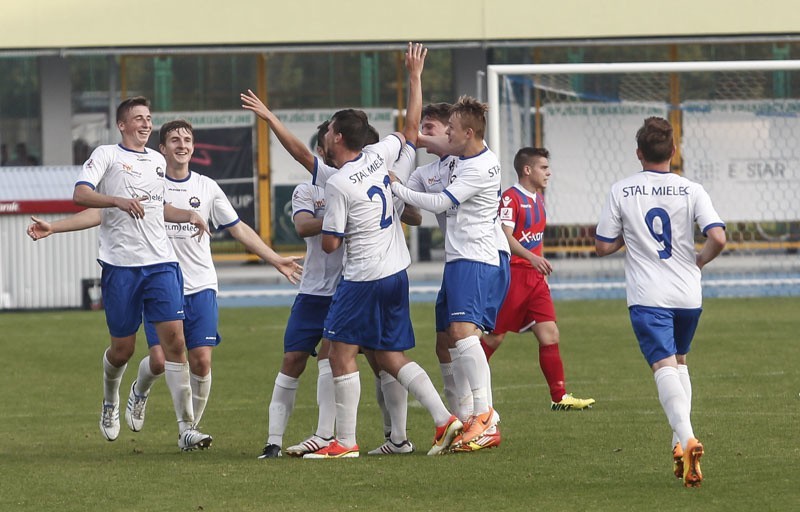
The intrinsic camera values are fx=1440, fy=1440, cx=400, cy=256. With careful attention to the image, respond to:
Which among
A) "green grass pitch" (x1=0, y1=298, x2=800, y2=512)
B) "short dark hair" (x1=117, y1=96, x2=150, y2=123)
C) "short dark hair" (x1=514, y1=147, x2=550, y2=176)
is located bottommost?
"green grass pitch" (x1=0, y1=298, x2=800, y2=512)

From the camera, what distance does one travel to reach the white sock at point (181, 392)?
8.73 metres

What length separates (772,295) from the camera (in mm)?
18766

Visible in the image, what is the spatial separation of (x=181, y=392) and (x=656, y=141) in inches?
131

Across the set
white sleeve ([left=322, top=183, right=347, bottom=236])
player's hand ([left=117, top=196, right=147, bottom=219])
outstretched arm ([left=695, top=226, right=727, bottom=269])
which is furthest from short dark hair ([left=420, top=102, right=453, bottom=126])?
outstretched arm ([left=695, top=226, right=727, bottom=269])

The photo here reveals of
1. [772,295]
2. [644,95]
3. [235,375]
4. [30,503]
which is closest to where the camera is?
Answer: [30,503]

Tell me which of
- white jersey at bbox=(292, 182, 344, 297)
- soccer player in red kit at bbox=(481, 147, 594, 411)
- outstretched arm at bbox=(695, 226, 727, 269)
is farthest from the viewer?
soccer player in red kit at bbox=(481, 147, 594, 411)

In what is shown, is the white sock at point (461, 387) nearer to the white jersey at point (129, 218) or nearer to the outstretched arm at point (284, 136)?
the outstretched arm at point (284, 136)

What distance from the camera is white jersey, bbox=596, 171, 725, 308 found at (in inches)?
283

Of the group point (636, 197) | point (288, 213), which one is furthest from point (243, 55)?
point (636, 197)

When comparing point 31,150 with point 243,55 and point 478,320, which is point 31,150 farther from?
point 478,320

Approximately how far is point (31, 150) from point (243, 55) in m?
3.77

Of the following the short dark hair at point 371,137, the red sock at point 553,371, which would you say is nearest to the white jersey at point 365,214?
the short dark hair at point 371,137

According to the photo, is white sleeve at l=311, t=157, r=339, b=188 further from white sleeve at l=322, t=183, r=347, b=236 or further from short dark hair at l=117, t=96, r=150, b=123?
short dark hair at l=117, t=96, r=150, b=123

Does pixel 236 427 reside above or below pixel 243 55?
below
